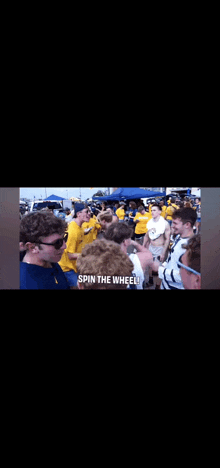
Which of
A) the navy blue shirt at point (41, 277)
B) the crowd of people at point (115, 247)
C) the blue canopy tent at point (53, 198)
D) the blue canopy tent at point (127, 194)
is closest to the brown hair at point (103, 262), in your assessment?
the crowd of people at point (115, 247)

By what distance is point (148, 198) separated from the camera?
3.82 meters

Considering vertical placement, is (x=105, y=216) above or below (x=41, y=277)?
above

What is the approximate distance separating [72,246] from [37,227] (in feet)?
1.44

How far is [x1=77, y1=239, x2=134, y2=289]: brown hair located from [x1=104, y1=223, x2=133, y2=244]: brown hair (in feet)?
0.19

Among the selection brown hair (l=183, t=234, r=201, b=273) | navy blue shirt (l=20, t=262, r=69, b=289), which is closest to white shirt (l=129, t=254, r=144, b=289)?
brown hair (l=183, t=234, r=201, b=273)

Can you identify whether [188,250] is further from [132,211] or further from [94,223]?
[94,223]

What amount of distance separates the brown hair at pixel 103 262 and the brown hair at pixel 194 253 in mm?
623

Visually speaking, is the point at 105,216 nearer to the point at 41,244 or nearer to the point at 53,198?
the point at 53,198

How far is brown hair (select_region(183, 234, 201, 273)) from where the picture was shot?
365 cm

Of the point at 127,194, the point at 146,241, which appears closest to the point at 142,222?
the point at 146,241

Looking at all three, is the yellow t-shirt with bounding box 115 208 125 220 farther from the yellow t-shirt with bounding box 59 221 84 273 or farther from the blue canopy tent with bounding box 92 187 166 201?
the yellow t-shirt with bounding box 59 221 84 273

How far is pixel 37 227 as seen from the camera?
12.3ft
